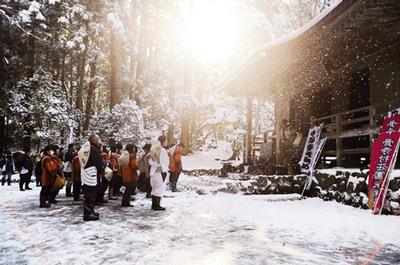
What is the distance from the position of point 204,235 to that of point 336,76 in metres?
10.4

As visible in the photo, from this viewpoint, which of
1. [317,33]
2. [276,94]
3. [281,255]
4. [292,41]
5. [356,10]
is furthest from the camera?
[276,94]

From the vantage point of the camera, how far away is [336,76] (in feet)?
46.4

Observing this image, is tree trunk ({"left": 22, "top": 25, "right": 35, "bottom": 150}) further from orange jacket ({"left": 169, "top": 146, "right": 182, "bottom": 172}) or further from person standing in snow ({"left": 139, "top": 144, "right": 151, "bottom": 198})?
orange jacket ({"left": 169, "top": 146, "right": 182, "bottom": 172})

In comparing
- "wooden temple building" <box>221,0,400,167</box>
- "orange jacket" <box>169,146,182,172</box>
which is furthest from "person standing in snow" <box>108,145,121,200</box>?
"wooden temple building" <box>221,0,400,167</box>

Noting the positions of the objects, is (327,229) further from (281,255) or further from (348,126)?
(348,126)

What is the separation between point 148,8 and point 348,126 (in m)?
19.8

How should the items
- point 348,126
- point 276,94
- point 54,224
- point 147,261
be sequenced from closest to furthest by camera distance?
1. point 147,261
2. point 54,224
3. point 348,126
4. point 276,94

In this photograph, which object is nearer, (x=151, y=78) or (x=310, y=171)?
(x=310, y=171)

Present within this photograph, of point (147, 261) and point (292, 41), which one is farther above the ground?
point (292, 41)

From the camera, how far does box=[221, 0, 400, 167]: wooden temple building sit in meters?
9.23

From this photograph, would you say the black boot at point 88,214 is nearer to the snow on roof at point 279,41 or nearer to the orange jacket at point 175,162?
the orange jacket at point 175,162

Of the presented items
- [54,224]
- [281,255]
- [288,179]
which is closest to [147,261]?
[281,255]

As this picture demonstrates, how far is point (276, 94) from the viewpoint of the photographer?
20141mm

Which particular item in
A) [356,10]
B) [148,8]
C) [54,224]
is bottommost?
[54,224]
